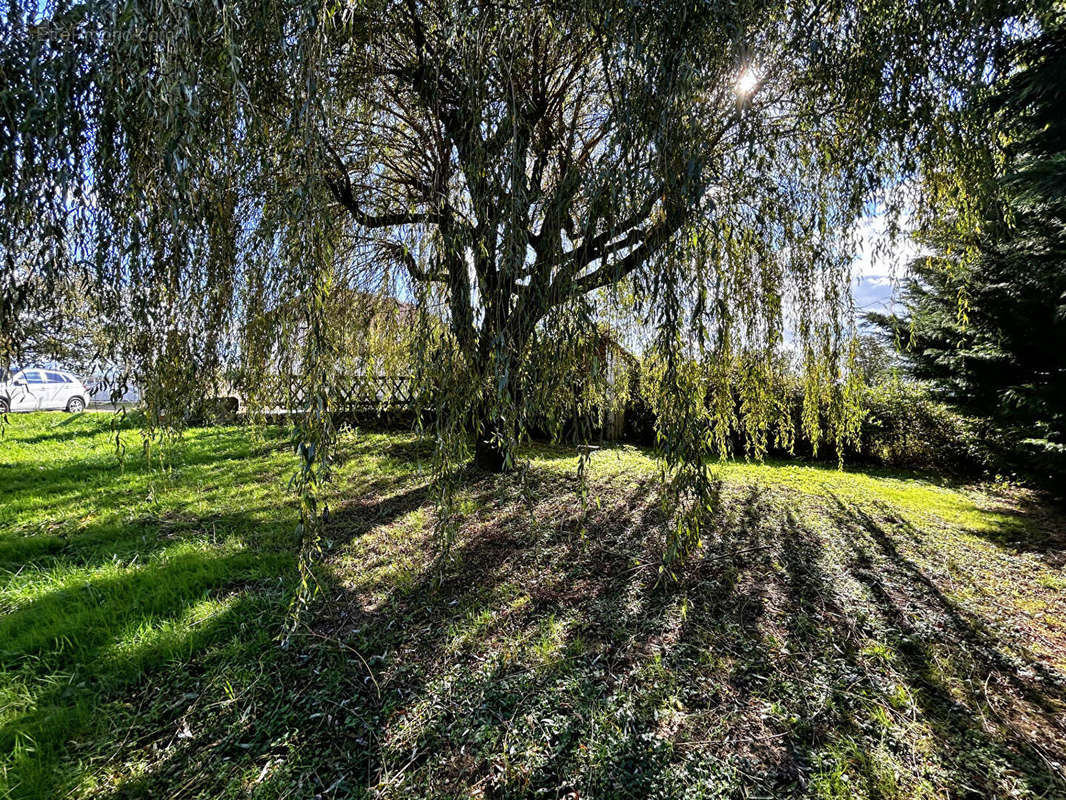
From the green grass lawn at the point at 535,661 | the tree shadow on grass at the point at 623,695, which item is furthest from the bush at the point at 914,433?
the tree shadow on grass at the point at 623,695

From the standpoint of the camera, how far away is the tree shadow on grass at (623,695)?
4.43 feet

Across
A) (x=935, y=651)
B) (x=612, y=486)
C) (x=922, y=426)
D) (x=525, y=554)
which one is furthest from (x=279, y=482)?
(x=922, y=426)

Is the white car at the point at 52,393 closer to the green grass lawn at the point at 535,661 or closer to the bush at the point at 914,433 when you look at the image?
the green grass lawn at the point at 535,661

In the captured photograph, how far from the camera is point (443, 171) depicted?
6.20 feet

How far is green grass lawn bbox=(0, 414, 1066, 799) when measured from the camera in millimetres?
1372

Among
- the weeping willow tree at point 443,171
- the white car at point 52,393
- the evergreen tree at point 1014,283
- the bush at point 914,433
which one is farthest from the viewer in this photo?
the white car at point 52,393

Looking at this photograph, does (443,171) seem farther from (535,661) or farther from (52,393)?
(52,393)

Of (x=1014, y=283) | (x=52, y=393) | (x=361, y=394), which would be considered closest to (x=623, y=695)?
(x=361, y=394)

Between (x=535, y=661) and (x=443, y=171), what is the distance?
2126 mm

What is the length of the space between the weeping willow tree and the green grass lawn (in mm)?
651

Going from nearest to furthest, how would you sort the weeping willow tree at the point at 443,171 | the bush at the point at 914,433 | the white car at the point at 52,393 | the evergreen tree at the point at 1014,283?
the weeping willow tree at the point at 443,171 < the evergreen tree at the point at 1014,283 < the bush at the point at 914,433 < the white car at the point at 52,393

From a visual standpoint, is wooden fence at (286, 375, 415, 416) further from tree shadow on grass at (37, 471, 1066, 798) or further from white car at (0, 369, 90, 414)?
white car at (0, 369, 90, 414)

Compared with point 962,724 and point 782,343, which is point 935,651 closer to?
point 962,724

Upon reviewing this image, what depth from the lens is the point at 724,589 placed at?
7.67 feet
